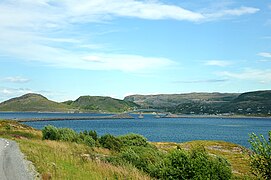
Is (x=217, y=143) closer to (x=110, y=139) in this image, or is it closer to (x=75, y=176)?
(x=110, y=139)

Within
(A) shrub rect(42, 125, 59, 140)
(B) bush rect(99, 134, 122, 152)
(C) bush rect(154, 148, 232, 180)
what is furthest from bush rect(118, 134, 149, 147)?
(C) bush rect(154, 148, 232, 180)

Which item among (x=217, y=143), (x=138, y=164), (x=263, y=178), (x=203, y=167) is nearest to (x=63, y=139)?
(x=138, y=164)

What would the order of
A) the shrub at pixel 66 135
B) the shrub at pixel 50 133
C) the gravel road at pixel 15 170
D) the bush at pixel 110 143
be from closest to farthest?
the gravel road at pixel 15 170 < the bush at pixel 110 143 < the shrub at pixel 66 135 < the shrub at pixel 50 133

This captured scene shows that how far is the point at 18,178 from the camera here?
1585 cm

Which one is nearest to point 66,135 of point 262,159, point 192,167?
point 192,167

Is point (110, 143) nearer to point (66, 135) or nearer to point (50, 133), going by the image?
point (66, 135)

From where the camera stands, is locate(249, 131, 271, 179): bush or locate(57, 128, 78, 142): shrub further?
locate(57, 128, 78, 142): shrub

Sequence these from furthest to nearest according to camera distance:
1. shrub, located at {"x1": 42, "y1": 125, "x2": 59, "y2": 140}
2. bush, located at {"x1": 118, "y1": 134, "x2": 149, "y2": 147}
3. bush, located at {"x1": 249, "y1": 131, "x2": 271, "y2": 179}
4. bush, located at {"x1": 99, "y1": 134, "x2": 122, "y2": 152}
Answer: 1. shrub, located at {"x1": 42, "y1": 125, "x2": 59, "y2": 140}
2. bush, located at {"x1": 118, "y1": 134, "x2": 149, "y2": 147}
3. bush, located at {"x1": 99, "y1": 134, "x2": 122, "y2": 152}
4. bush, located at {"x1": 249, "y1": 131, "x2": 271, "y2": 179}

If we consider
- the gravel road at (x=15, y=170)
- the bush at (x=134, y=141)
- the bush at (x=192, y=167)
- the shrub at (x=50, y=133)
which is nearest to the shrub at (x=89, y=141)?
the bush at (x=134, y=141)

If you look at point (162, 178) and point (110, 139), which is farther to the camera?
point (110, 139)

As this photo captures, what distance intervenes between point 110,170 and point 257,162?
7.61m

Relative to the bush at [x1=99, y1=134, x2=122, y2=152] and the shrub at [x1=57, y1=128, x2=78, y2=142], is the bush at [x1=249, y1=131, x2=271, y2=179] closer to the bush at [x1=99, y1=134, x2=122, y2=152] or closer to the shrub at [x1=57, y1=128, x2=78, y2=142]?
the bush at [x1=99, y1=134, x2=122, y2=152]

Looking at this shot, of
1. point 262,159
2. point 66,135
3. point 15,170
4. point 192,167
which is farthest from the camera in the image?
point 66,135

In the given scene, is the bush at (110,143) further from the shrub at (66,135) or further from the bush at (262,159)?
the bush at (262,159)
